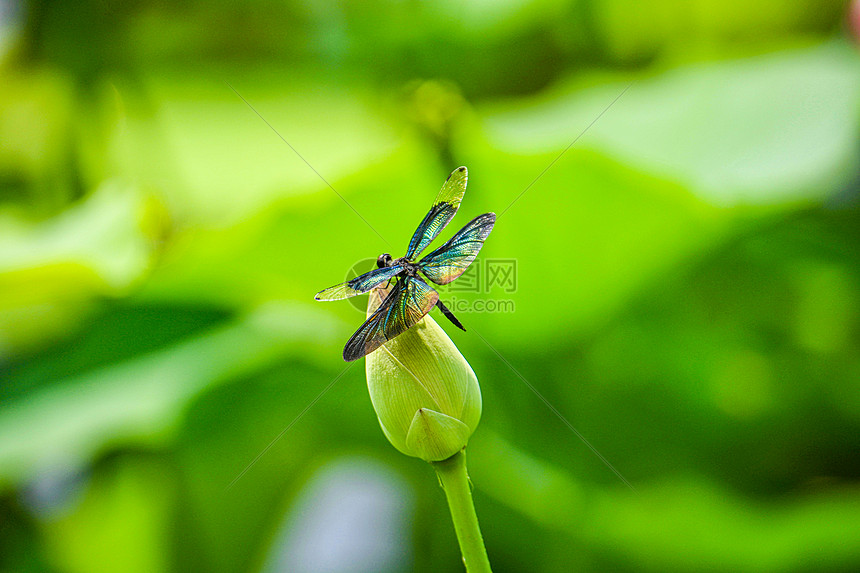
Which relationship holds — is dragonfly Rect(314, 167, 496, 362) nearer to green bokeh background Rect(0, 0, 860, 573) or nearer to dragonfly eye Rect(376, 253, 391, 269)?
dragonfly eye Rect(376, 253, 391, 269)

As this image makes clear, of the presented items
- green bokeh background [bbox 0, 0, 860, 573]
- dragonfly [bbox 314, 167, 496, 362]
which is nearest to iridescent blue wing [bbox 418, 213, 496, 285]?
dragonfly [bbox 314, 167, 496, 362]

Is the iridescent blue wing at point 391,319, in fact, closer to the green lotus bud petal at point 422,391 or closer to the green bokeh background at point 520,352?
the green lotus bud petal at point 422,391

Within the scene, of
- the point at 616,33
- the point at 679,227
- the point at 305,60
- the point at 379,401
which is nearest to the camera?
the point at 379,401

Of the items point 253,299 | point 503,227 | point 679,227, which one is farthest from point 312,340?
point 679,227

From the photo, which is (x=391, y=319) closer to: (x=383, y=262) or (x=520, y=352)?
(x=383, y=262)

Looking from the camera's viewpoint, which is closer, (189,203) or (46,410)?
(46,410)

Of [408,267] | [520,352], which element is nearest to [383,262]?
[408,267]

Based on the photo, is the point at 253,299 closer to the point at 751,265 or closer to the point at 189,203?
the point at 189,203
